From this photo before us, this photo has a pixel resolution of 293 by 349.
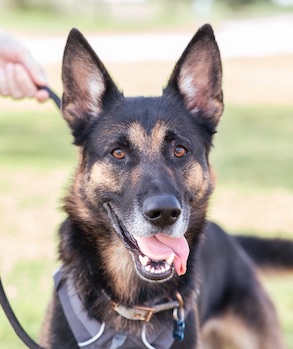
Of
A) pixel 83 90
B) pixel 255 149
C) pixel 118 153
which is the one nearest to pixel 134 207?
pixel 118 153

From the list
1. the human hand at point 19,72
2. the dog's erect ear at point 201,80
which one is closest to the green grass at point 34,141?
the human hand at point 19,72

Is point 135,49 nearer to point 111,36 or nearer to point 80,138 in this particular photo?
point 111,36

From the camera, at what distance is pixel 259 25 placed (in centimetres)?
4803

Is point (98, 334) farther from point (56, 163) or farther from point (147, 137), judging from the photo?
point (56, 163)

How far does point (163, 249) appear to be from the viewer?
369cm

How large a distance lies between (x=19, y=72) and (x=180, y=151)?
1.25 meters

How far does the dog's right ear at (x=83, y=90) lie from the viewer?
411 cm

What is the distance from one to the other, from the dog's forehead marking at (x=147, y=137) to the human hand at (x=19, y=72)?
0.89 meters

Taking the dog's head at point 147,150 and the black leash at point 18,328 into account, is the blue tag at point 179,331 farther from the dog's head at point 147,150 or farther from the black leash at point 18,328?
the black leash at point 18,328

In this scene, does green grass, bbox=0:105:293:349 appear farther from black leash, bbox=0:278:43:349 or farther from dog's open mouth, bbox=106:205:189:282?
dog's open mouth, bbox=106:205:189:282

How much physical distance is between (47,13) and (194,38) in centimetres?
4535

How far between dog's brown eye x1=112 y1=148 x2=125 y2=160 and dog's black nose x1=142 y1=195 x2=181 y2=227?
44 centimetres

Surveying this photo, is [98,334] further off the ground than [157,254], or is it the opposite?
[157,254]

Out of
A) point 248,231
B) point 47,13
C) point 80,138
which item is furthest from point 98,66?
point 47,13
